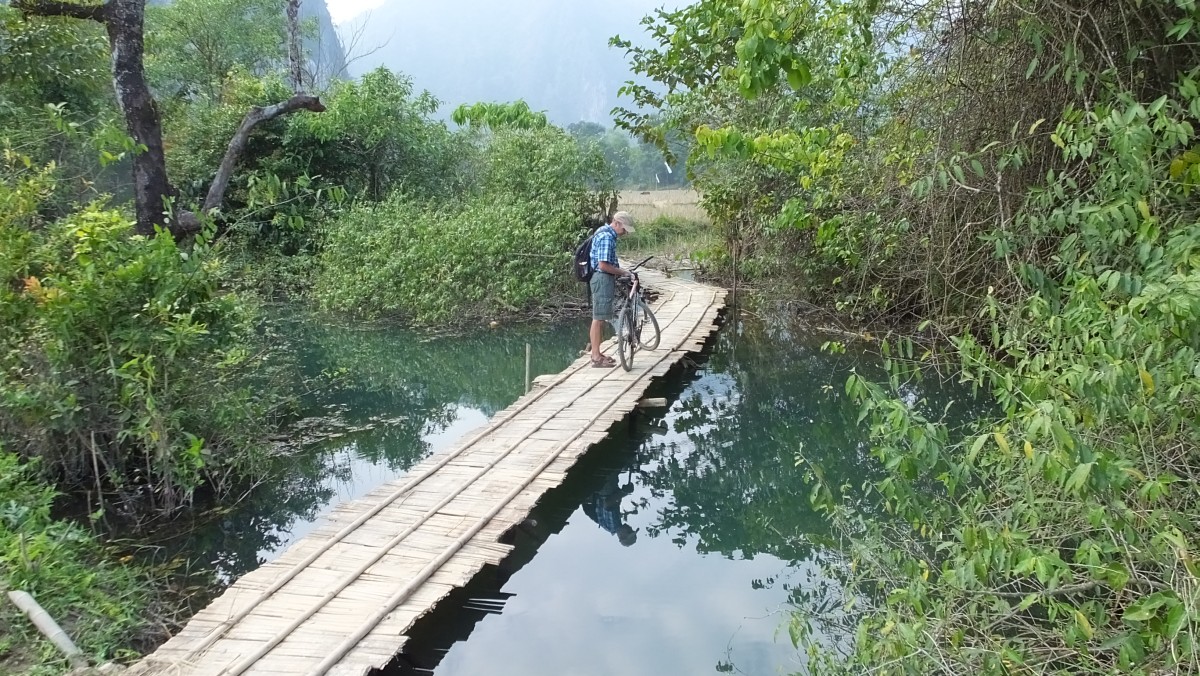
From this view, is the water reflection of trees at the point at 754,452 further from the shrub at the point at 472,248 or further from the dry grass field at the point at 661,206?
the dry grass field at the point at 661,206

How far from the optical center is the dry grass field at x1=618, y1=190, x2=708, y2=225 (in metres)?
20.9

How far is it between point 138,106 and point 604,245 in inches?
141

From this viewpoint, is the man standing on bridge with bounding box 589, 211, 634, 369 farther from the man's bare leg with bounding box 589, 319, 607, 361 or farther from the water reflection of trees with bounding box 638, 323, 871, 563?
the water reflection of trees with bounding box 638, 323, 871, 563

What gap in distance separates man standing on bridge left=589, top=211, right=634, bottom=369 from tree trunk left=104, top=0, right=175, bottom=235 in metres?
3.24

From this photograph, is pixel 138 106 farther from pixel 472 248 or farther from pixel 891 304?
pixel 891 304

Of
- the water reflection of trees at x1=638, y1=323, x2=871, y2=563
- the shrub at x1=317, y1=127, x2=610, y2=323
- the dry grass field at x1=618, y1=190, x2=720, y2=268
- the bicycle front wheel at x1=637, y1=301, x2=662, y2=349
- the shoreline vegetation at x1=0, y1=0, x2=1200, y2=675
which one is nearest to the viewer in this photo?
the shoreline vegetation at x1=0, y1=0, x2=1200, y2=675

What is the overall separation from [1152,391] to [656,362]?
→ 577 cm

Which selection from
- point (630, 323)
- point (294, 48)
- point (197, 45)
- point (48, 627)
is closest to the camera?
point (48, 627)

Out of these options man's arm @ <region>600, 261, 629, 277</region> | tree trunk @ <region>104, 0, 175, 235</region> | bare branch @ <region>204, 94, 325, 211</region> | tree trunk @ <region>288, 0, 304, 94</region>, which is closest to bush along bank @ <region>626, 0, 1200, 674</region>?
man's arm @ <region>600, 261, 629, 277</region>

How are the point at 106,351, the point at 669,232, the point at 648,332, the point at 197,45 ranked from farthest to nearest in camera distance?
the point at 669,232 < the point at 197,45 < the point at 648,332 < the point at 106,351

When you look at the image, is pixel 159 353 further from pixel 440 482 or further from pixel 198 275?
pixel 440 482

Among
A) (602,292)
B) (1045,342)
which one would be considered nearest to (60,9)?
(602,292)

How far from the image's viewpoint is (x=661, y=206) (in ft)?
74.7

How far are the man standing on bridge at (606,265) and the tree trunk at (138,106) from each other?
3237 mm
